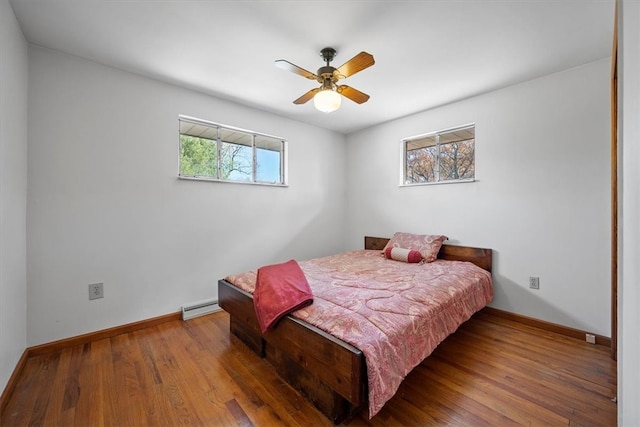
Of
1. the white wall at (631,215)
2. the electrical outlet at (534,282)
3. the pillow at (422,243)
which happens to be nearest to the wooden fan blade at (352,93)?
the white wall at (631,215)

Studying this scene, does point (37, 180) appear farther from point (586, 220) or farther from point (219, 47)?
point (586, 220)

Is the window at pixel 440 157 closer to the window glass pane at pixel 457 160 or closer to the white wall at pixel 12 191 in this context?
the window glass pane at pixel 457 160

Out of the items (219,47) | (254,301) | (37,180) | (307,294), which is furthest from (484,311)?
(37,180)

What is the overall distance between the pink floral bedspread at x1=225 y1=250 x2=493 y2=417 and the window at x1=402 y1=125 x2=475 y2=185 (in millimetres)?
1148

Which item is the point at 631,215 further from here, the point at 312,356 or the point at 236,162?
the point at 236,162

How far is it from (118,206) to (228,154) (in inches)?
51.2

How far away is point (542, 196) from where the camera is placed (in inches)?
101

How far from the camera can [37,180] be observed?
209cm

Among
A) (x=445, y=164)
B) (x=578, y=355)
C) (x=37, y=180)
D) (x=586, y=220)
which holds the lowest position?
(x=578, y=355)

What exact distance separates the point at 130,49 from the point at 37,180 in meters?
1.32

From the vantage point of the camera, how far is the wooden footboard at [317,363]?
1255mm

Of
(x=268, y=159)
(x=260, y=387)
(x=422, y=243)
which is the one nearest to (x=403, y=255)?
(x=422, y=243)

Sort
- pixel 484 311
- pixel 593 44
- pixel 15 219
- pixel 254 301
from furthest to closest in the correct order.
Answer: pixel 484 311 → pixel 593 44 → pixel 254 301 → pixel 15 219

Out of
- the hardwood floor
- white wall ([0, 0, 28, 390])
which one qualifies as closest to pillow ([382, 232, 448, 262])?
the hardwood floor
